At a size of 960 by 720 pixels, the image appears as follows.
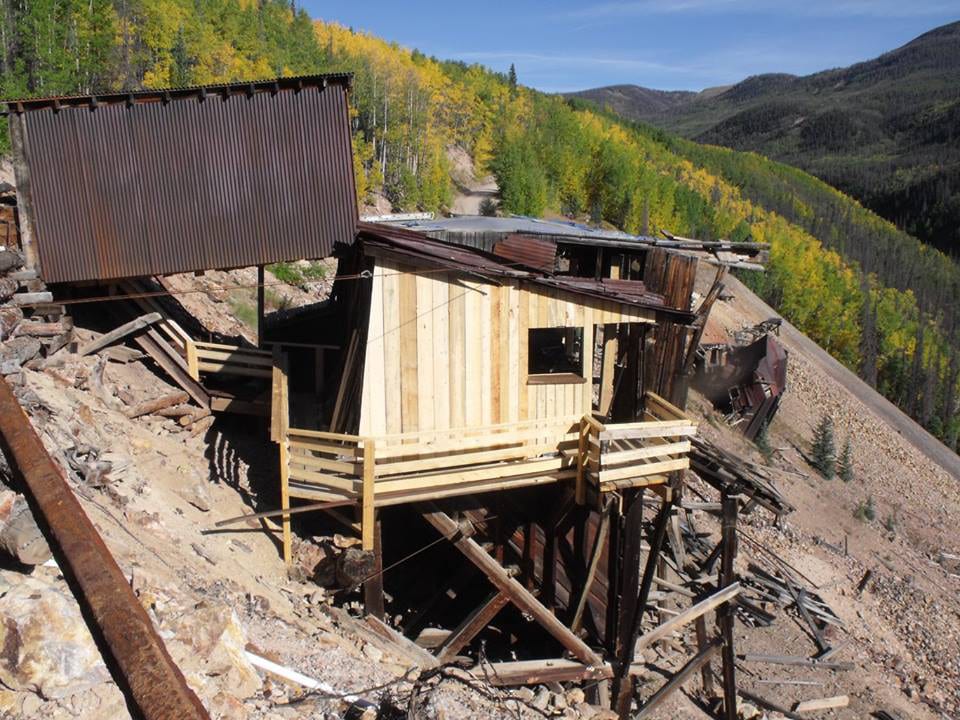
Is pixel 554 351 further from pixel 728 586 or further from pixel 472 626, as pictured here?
pixel 472 626

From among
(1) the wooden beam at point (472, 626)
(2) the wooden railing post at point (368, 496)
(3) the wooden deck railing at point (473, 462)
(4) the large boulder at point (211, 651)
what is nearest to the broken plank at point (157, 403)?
(3) the wooden deck railing at point (473, 462)

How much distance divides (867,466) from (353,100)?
5114cm

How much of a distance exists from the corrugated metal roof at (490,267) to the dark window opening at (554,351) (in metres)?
2.38

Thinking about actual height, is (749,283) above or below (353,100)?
below

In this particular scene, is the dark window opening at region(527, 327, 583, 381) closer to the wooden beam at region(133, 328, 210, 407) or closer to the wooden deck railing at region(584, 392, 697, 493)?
the wooden deck railing at region(584, 392, 697, 493)

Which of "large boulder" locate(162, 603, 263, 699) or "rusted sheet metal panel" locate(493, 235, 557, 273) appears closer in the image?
"large boulder" locate(162, 603, 263, 699)

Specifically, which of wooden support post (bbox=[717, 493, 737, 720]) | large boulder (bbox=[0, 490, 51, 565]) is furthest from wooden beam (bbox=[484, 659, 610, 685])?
large boulder (bbox=[0, 490, 51, 565])

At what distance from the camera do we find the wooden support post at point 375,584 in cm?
1056

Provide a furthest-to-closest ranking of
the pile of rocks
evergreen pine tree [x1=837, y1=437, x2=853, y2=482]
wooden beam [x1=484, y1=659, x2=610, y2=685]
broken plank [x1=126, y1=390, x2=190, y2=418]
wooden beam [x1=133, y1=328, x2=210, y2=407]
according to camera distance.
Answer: evergreen pine tree [x1=837, y1=437, x2=853, y2=482]
wooden beam [x1=133, y1=328, x2=210, y2=407]
broken plank [x1=126, y1=390, x2=190, y2=418]
the pile of rocks
wooden beam [x1=484, y1=659, x2=610, y2=685]

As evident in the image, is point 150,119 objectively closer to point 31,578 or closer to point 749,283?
point 31,578

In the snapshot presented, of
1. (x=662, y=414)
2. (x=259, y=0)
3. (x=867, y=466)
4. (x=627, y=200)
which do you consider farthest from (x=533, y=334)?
(x=259, y=0)

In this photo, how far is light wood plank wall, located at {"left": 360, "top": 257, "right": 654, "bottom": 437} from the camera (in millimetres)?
10508

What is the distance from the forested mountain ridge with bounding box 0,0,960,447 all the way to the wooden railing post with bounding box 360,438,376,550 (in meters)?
22.3

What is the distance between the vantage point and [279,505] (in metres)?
12.0
